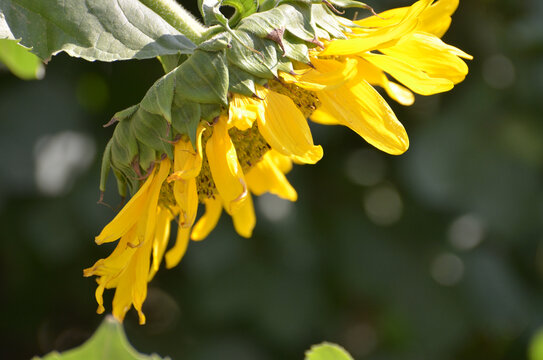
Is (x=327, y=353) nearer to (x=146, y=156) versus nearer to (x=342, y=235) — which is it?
(x=146, y=156)

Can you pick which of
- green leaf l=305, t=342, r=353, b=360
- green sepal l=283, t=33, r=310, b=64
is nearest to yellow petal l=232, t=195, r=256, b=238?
green sepal l=283, t=33, r=310, b=64

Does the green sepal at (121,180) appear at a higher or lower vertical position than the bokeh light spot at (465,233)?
higher

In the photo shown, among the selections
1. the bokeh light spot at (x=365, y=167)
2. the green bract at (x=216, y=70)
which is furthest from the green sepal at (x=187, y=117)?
the bokeh light spot at (x=365, y=167)

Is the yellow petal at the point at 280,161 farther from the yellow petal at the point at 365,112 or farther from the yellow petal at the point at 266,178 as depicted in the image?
the yellow petal at the point at 365,112

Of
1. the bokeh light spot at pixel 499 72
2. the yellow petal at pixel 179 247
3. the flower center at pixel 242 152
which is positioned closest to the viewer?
the flower center at pixel 242 152

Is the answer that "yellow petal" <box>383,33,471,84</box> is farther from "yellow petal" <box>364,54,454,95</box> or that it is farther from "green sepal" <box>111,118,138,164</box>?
"green sepal" <box>111,118,138,164</box>

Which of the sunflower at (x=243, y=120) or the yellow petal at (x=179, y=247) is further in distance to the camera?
the yellow petal at (x=179, y=247)
